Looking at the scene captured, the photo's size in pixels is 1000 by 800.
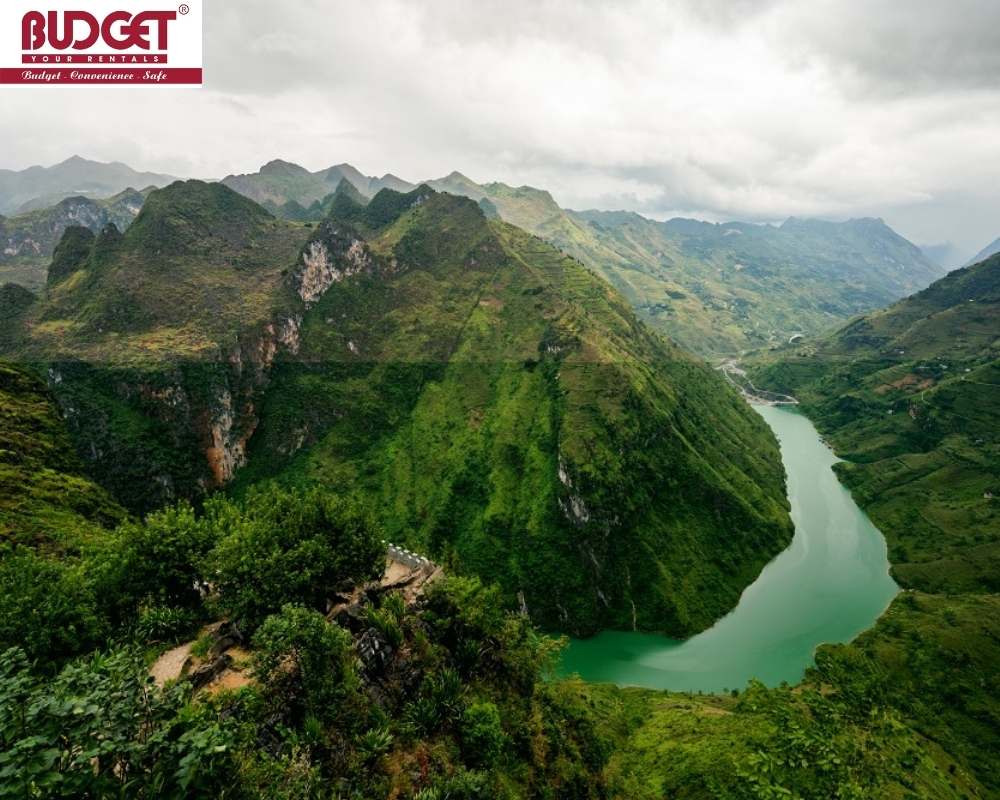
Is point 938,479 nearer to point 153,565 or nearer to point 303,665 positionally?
point 303,665

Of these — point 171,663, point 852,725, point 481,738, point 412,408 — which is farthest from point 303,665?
point 412,408

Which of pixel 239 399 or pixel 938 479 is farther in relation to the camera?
pixel 938 479

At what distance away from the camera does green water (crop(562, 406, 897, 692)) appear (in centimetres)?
8350

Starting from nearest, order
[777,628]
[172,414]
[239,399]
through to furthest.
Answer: [777,628], [172,414], [239,399]

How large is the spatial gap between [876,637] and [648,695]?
46591 millimetres

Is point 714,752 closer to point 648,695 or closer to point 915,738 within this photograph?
point 648,695

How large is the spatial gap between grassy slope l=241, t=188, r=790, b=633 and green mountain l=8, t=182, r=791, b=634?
49cm

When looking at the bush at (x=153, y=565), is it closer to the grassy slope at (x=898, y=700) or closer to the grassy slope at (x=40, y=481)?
the grassy slope at (x=40, y=481)

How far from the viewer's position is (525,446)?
4496 inches

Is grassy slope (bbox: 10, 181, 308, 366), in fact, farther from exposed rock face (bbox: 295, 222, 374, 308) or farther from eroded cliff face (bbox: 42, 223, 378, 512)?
exposed rock face (bbox: 295, 222, 374, 308)

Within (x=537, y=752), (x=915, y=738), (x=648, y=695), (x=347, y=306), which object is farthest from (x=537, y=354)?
(x=537, y=752)

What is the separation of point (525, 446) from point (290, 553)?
291 feet

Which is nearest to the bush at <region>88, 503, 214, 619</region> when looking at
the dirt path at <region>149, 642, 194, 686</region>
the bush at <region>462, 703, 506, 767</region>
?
the dirt path at <region>149, 642, 194, 686</region>

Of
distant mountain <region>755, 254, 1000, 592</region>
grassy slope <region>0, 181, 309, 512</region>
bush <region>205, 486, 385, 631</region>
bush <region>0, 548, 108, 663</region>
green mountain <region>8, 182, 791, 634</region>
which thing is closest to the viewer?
bush <region>0, 548, 108, 663</region>
